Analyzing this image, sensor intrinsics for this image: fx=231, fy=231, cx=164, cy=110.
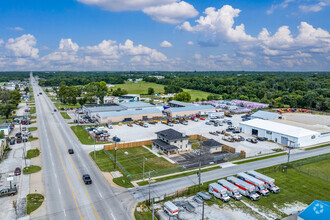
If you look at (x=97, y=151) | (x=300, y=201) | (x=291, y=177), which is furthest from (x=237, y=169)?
(x=97, y=151)

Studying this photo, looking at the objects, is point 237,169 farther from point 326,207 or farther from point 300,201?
point 326,207

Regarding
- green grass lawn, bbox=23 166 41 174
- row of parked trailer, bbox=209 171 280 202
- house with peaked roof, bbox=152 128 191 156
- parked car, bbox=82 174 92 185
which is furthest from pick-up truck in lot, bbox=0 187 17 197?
row of parked trailer, bbox=209 171 280 202

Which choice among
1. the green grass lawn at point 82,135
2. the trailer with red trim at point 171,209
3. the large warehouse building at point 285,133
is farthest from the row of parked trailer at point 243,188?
the green grass lawn at point 82,135

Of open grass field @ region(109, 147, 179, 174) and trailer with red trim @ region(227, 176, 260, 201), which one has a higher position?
trailer with red trim @ region(227, 176, 260, 201)

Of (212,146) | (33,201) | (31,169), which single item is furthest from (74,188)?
(212,146)

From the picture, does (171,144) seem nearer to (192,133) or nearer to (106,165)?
(106,165)

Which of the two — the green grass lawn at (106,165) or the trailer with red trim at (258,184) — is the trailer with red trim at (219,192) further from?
the green grass lawn at (106,165)

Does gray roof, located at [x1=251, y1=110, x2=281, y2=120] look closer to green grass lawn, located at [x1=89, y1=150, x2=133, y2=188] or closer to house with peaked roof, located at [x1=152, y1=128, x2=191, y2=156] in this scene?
house with peaked roof, located at [x1=152, y1=128, x2=191, y2=156]
